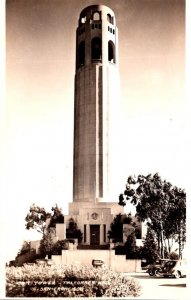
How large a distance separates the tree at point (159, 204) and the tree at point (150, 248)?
256mm

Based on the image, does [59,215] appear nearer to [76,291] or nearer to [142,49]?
[76,291]

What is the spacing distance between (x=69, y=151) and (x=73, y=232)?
6238mm

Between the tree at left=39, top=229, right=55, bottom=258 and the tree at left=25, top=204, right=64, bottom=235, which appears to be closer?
the tree at left=25, top=204, right=64, bottom=235

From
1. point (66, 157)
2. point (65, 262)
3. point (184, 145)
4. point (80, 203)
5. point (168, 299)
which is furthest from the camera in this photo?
point (80, 203)

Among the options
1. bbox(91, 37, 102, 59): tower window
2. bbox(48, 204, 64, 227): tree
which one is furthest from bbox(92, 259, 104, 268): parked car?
bbox(91, 37, 102, 59): tower window

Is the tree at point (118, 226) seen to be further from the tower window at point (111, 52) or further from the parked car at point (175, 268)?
the tower window at point (111, 52)

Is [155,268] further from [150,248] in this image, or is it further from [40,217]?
[40,217]

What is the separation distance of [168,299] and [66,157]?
884 cm

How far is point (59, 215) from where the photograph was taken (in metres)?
25.6

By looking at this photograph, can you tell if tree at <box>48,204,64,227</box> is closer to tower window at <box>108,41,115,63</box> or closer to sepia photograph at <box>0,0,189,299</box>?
sepia photograph at <box>0,0,189,299</box>

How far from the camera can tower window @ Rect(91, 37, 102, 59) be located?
32.7 metres

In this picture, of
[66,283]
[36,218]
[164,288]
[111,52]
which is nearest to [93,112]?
[111,52]

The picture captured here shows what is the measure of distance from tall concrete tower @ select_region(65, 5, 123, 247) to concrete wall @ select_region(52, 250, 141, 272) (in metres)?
8.70

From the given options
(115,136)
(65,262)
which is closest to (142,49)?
(65,262)
